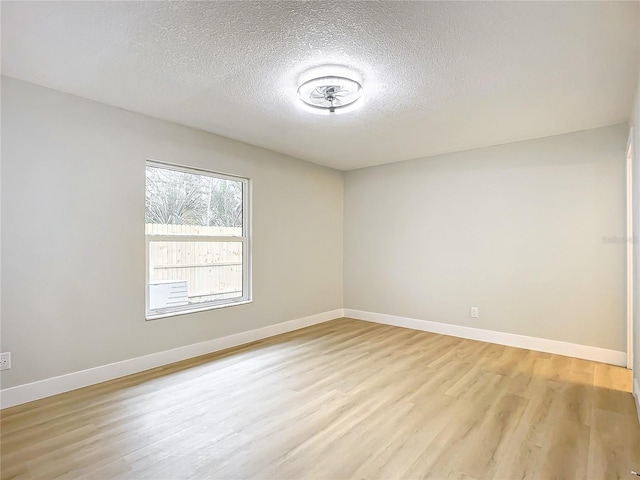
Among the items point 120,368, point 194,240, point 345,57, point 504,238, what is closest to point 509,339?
point 504,238

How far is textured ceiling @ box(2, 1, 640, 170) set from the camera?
1.88m

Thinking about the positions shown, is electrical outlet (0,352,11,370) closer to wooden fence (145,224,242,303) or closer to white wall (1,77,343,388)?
white wall (1,77,343,388)

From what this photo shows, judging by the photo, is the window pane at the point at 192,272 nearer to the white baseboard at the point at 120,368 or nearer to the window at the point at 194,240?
the window at the point at 194,240

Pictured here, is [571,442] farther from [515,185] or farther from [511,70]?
[515,185]

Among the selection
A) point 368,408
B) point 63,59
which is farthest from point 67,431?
point 63,59

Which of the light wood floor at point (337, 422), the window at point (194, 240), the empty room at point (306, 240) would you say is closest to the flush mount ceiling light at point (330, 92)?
the empty room at point (306, 240)

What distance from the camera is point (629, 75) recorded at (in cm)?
254

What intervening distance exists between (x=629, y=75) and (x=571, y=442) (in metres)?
2.58

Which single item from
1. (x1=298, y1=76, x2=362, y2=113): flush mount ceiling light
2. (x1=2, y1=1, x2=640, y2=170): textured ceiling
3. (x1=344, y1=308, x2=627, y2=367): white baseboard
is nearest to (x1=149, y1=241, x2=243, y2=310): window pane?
(x1=2, y1=1, x2=640, y2=170): textured ceiling

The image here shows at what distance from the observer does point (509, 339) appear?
13.9 feet

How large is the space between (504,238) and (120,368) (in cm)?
442

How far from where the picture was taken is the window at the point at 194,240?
11.7ft

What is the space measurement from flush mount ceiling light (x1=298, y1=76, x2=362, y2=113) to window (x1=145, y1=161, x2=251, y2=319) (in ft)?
5.56

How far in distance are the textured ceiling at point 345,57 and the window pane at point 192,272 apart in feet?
4.47
